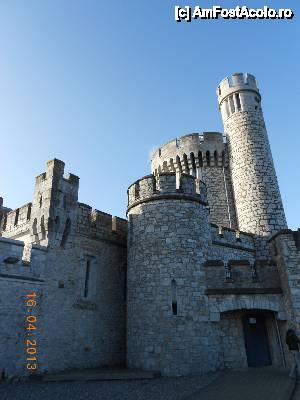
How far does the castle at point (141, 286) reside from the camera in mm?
9703

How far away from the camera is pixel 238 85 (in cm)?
2203

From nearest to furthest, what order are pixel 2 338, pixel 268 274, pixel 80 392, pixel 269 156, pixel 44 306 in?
pixel 80 392
pixel 2 338
pixel 44 306
pixel 268 274
pixel 269 156

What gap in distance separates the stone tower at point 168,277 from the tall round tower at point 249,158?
6.55m

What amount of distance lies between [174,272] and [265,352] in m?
4.18

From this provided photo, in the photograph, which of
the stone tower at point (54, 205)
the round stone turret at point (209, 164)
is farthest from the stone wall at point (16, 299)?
the round stone turret at point (209, 164)

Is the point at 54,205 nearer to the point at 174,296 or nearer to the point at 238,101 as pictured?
the point at 174,296

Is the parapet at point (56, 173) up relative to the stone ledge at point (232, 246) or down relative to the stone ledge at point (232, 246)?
up

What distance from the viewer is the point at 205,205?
488 inches

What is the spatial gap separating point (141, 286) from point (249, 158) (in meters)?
12.0

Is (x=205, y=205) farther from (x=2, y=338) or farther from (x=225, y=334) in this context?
(x=2, y=338)

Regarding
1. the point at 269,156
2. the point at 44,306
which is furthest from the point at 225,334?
the point at 269,156

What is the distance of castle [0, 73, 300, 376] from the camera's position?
970 centimetres

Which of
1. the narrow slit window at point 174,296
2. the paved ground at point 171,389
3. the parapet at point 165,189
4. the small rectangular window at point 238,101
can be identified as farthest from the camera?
the small rectangular window at point 238,101
